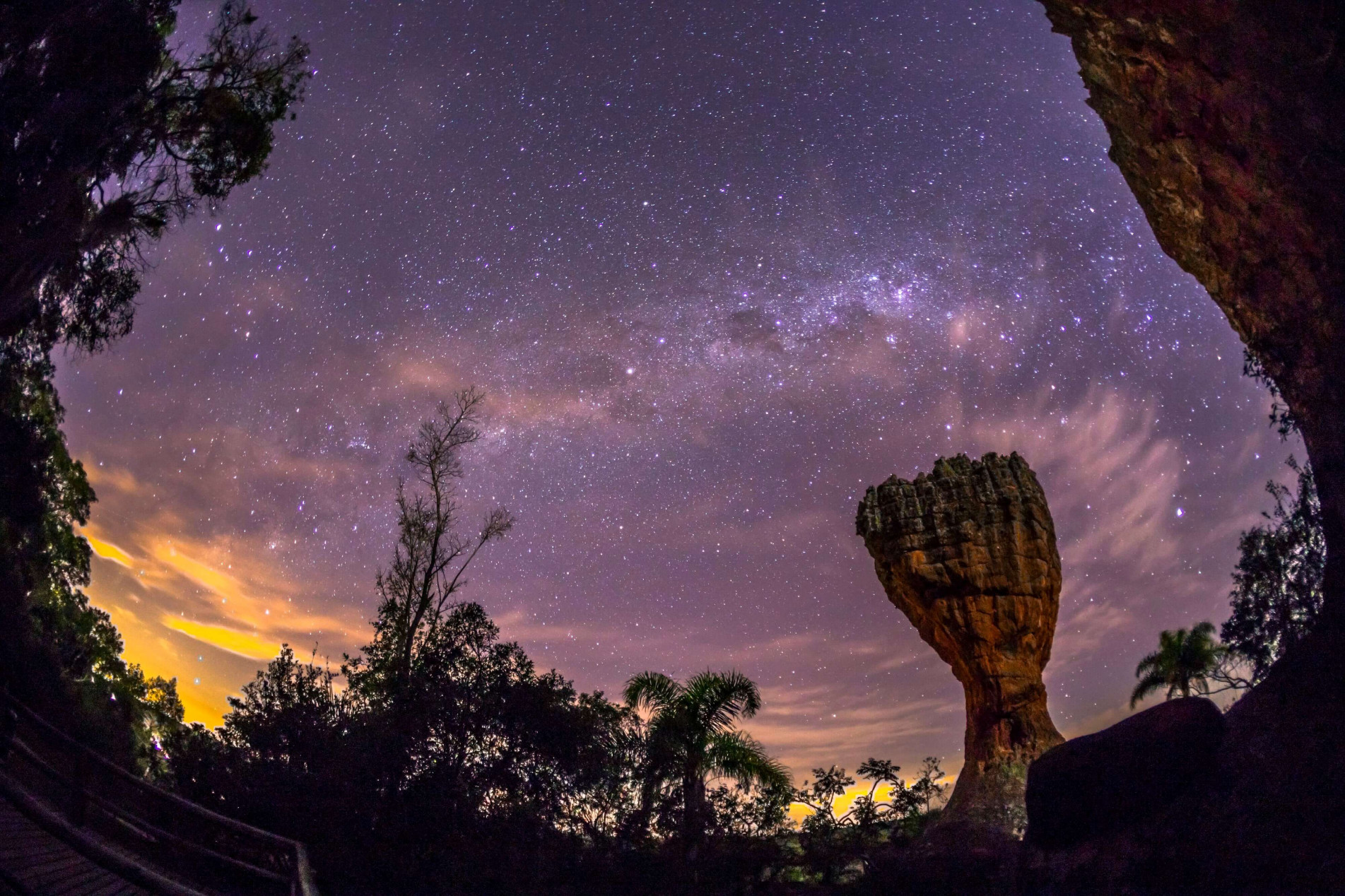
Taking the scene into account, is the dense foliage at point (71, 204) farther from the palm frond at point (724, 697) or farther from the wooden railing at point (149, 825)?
the palm frond at point (724, 697)

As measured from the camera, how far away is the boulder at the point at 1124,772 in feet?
44.5

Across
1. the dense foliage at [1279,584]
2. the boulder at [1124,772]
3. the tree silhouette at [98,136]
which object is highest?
the tree silhouette at [98,136]

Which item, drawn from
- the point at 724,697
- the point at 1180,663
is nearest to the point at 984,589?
the point at 724,697

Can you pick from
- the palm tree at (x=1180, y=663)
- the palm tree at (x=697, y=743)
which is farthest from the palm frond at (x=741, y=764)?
the palm tree at (x=1180, y=663)

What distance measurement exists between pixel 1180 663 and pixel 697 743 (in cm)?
3751

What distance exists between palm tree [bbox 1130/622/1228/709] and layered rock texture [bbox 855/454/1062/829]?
19.7 meters

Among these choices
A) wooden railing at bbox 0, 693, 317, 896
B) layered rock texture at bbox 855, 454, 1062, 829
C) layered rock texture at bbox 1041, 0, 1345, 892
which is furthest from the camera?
layered rock texture at bbox 855, 454, 1062, 829

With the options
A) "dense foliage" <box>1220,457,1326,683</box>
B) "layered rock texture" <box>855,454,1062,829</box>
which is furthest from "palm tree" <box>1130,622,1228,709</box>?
"dense foliage" <box>1220,457,1326,683</box>

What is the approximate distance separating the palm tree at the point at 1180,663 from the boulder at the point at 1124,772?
3393cm

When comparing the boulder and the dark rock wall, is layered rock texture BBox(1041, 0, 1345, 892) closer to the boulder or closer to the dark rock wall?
the dark rock wall

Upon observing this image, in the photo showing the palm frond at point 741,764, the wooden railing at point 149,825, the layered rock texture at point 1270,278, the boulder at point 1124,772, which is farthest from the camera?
the palm frond at point 741,764

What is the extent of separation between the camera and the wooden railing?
8734 mm

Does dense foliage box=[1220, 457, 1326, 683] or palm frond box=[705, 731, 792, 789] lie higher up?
dense foliage box=[1220, 457, 1326, 683]

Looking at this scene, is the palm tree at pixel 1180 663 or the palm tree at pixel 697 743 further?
the palm tree at pixel 1180 663
